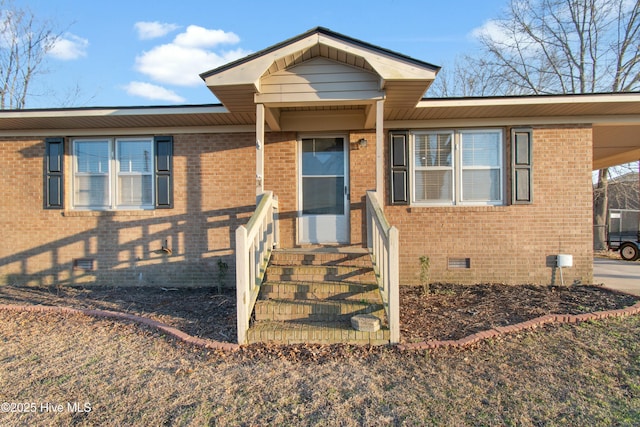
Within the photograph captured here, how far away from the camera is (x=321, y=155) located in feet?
22.9

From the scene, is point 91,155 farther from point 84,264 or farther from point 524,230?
point 524,230

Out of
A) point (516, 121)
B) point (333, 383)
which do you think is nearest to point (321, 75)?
point (516, 121)

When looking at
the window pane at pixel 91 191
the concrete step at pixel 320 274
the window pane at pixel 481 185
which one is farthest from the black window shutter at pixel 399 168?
the window pane at pixel 91 191

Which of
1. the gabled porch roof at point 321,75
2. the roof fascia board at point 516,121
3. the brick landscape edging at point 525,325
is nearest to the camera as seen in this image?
the brick landscape edging at point 525,325

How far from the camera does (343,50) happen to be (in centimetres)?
488

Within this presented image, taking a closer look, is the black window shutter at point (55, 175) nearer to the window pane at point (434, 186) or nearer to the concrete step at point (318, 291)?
the concrete step at point (318, 291)

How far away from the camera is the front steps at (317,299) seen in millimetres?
4074

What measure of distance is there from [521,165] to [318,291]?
4.47m

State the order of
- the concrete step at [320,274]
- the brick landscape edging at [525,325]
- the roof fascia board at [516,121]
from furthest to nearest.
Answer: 1. the roof fascia board at [516,121]
2. the concrete step at [320,274]
3. the brick landscape edging at [525,325]

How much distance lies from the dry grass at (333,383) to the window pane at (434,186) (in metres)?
3.13

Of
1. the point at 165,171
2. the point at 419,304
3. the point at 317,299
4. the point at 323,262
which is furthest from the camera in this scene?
the point at 165,171

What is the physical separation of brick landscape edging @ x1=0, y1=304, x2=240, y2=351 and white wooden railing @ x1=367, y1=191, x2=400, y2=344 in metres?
1.66

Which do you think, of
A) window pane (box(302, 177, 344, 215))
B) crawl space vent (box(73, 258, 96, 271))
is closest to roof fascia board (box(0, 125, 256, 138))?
window pane (box(302, 177, 344, 215))

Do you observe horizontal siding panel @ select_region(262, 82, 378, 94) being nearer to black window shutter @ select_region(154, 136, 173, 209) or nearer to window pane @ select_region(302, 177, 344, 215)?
window pane @ select_region(302, 177, 344, 215)
